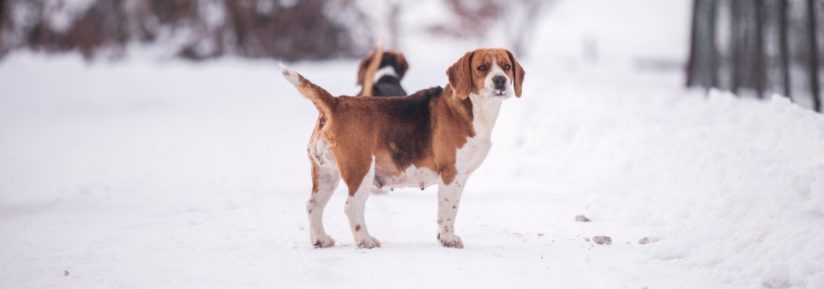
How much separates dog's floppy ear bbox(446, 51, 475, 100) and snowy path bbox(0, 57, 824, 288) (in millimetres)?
1205

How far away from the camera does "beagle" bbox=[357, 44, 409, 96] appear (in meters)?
9.68

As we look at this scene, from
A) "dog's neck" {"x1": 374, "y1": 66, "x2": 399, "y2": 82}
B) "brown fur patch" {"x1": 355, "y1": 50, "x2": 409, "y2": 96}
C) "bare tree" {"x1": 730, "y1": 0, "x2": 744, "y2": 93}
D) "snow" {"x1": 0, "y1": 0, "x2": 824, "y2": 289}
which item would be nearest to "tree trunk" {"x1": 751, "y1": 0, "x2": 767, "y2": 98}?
"bare tree" {"x1": 730, "y1": 0, "x2": 744, "y2": 93}

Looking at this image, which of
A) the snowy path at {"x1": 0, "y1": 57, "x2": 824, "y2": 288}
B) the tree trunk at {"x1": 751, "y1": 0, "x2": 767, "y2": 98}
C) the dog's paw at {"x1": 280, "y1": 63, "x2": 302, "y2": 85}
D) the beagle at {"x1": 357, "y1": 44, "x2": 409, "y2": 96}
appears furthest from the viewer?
the tree trunk at {"x1": 751, "y1": 0, "x2": 767, "y2": 98}

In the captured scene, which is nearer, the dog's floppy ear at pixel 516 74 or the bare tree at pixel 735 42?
the dog's floppy ear at pixel 516 74

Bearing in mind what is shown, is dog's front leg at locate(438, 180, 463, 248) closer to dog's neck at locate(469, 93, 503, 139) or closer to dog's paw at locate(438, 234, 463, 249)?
dog's paw at locate(438, 234, 463, 249)

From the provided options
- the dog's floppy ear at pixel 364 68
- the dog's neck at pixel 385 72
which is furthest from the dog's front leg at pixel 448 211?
the dog's floppy ear at pixel 364 68

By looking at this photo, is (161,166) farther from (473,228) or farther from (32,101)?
(32,101)

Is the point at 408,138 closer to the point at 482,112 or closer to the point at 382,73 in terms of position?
the point at 482,112

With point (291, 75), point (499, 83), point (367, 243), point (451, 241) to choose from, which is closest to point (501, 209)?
point (451, 241)

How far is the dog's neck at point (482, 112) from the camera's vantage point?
6277 millimetres

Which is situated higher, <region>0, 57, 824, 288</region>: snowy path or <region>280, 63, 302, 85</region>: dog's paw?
<region>280, 63, 302, 85</region>: dog's paw

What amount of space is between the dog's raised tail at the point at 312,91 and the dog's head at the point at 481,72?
2.96 ft

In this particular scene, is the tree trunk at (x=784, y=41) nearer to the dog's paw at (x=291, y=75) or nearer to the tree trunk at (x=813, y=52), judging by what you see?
the tree trunk at (x=813, y=52)

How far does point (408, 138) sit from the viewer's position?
247 inches
